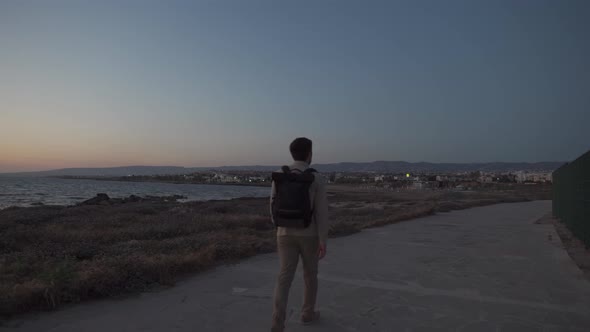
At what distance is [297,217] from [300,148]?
629mm

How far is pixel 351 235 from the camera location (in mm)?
10719

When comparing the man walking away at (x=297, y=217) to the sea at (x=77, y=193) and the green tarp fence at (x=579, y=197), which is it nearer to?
the green tarp fence at (x=579, y=197)

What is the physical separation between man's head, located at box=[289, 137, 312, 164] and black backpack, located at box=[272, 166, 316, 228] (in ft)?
0.60

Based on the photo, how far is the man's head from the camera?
3.81 metres

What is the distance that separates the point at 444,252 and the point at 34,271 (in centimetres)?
680

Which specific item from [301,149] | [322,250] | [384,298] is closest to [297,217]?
[322,250]

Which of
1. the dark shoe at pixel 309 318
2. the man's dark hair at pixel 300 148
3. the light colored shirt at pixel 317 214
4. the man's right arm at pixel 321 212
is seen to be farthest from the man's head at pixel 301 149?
the dark shoe at pixel 309 318

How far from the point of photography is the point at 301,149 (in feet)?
12.5

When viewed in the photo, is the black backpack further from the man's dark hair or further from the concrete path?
the concrete path

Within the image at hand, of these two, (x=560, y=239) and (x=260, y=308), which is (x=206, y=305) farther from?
(x=560, y=239)

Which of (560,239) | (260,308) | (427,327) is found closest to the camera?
(427,327)

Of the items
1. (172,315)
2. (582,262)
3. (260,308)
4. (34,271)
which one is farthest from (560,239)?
(34,271)

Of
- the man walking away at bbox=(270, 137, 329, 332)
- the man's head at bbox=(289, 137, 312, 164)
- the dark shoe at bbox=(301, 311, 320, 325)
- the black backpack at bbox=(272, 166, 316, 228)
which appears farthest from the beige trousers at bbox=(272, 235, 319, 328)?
the man's head at bbox=(289, 137, 312, 164)

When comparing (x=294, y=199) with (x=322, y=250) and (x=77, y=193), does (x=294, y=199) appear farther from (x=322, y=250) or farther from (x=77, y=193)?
(x=77, y=193)
